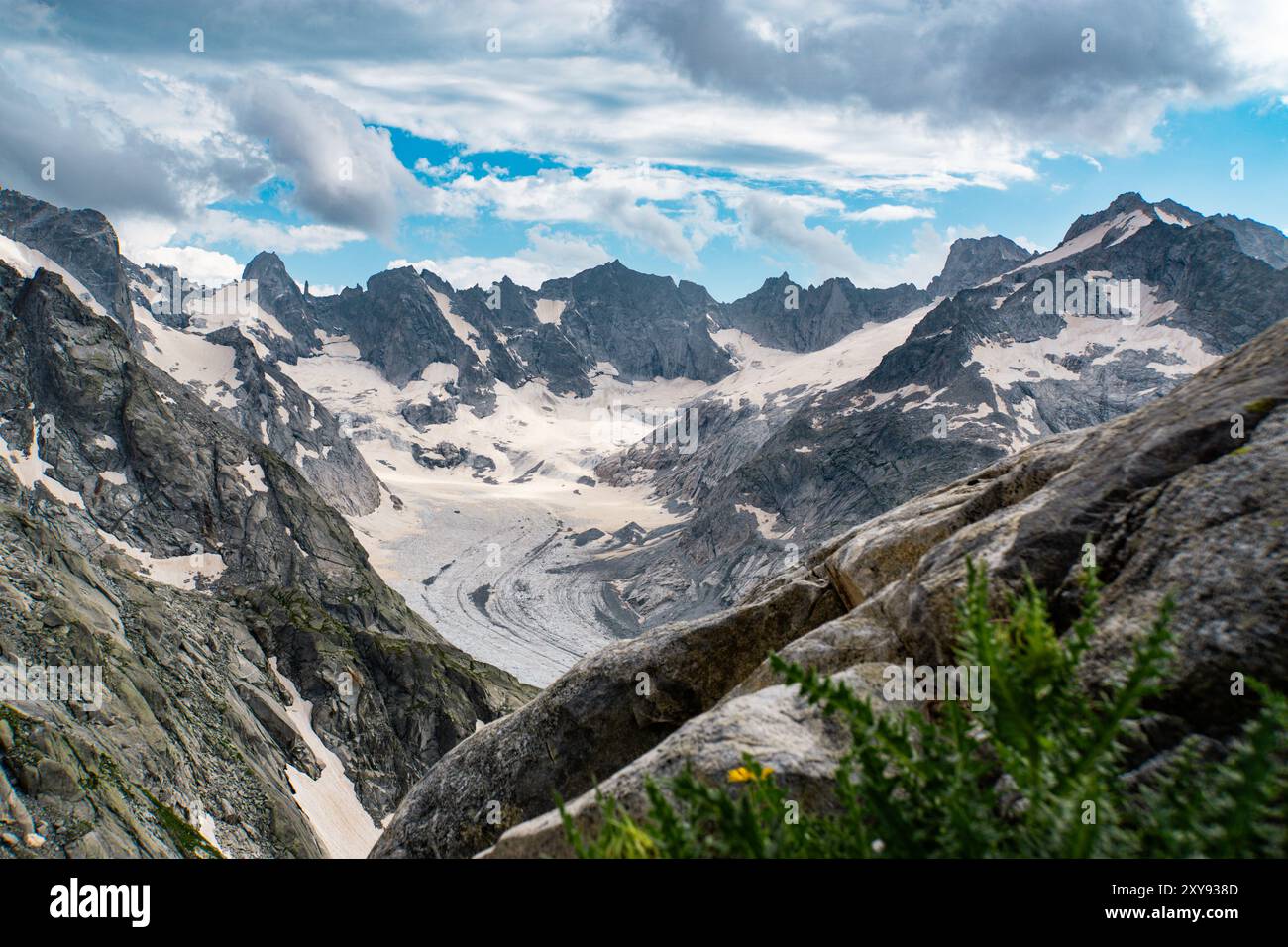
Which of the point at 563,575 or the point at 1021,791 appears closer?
the point at 1021,791

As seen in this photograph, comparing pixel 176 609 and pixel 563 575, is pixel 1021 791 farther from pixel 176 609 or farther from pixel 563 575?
pixel 563 575

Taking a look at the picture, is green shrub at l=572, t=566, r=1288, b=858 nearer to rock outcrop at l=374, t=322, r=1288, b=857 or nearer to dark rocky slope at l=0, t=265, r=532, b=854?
rock outcrop at l=374, t=322, r=1288, b=857

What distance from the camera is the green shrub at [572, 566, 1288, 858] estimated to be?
362cm

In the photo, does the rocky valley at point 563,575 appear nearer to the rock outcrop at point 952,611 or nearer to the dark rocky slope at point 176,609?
the rock outcrop at point 952,611

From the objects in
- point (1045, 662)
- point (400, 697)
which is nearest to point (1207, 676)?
point (1045, 662)

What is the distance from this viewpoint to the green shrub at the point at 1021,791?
11.9ft

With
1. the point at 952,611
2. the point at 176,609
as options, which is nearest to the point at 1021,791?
the point at 952,611

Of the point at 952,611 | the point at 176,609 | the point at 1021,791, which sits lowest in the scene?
the point at 176,609

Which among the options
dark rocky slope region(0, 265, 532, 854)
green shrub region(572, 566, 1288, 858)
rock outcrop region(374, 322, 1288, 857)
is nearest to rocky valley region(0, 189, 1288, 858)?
rock outcrop region(374, 322, 1288, 857)

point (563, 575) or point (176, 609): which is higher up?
point (176, 609)

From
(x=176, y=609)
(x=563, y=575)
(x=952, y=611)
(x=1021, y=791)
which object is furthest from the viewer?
(x=563, y=575)

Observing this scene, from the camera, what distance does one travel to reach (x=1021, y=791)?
14.2 ft

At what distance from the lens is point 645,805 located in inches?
287

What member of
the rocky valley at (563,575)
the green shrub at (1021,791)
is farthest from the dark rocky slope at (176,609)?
the green shrub at (1021,791)
